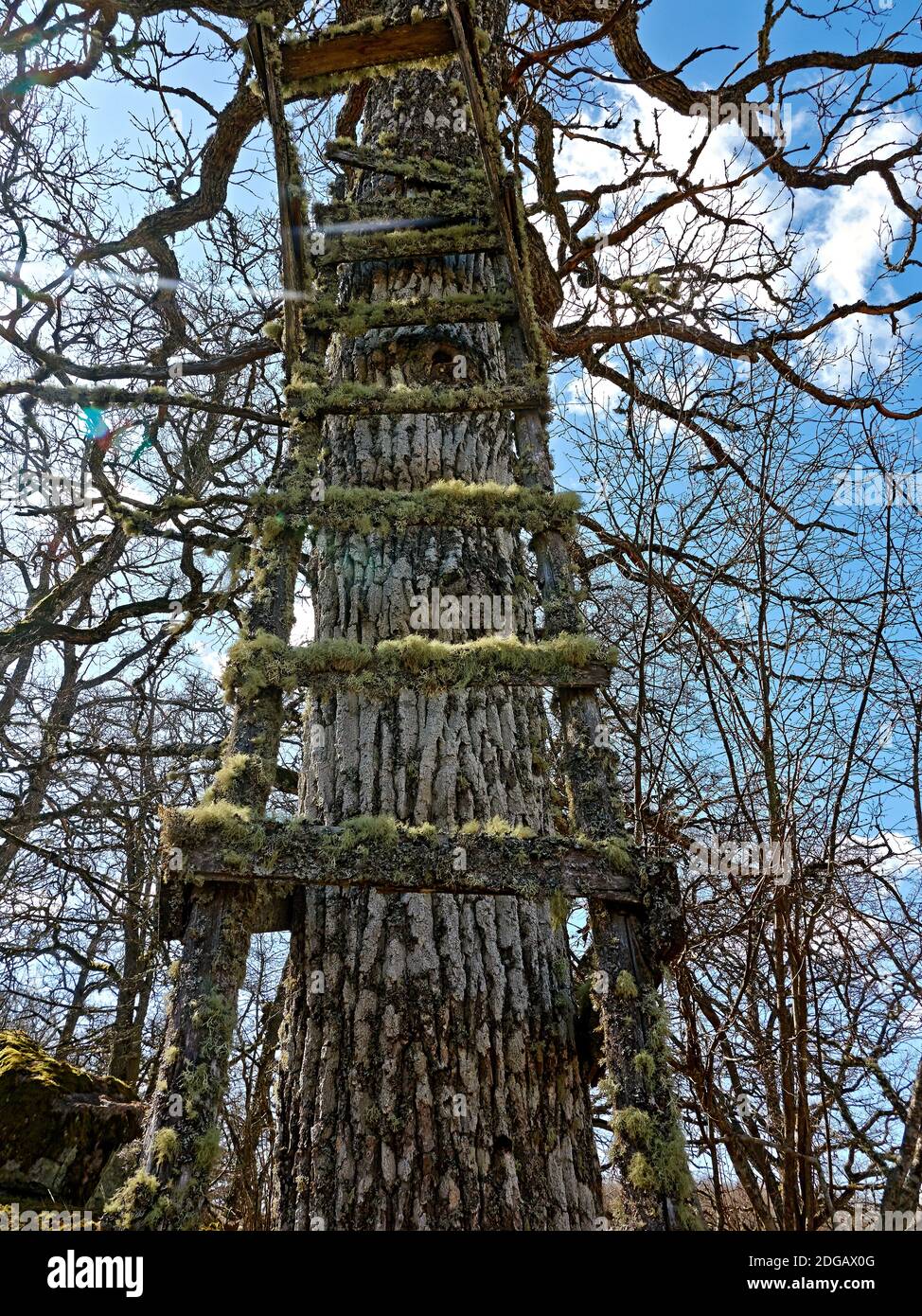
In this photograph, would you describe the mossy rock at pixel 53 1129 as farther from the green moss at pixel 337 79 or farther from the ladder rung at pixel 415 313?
the green moss at pixel 337 79

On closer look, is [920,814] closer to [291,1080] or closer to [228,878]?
[291,1080]

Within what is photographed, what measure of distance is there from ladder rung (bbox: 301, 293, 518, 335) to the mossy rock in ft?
9.26

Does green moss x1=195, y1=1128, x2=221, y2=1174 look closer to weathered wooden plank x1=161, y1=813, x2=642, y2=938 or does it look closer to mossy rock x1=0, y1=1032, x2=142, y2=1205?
weathered wooden plank x1=161, y1=813, x2=642, y2=938

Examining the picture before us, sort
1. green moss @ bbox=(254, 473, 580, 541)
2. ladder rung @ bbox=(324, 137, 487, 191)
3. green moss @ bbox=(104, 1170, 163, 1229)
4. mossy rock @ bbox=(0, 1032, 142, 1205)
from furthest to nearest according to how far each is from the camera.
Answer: ladder rung @ bbox=(324, 137, 487, 191)
mossy rock @ bbox=(0, 1032, 142, 1205)
green moss @ bbox=(254, 473, 580, 541)
green moss @ bbox=(104, 1170, 163, 1229)

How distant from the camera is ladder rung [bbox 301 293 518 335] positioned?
297cm

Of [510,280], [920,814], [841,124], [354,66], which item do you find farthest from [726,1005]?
[841,124]

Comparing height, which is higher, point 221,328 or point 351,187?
point 221,328

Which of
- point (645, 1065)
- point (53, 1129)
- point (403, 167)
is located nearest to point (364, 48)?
point (403, 167)

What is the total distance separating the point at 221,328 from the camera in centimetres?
573

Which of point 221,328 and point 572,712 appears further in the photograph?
point 221,328

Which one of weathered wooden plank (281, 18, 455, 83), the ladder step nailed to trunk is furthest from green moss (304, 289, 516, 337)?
weathered wooden plank (281, 18, 455, 83)
